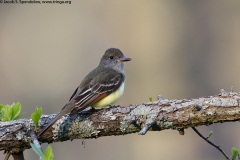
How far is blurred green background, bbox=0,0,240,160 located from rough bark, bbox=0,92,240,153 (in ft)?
21.6

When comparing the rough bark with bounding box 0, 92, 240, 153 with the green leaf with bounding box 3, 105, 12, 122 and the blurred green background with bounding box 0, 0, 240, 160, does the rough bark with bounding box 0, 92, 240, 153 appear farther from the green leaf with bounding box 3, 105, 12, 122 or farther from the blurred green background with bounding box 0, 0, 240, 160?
the blurred green background with bounding box 0, 0, 240, 160

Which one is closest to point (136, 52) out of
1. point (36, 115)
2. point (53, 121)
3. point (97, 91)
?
point (97, 91)

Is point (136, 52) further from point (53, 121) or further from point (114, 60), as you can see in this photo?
point (53, 121)

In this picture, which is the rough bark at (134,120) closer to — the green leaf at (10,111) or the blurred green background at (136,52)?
the green leaf at (10,111)

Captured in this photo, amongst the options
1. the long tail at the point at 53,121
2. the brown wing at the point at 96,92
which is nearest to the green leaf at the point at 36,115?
the long tail at the point at 53,121

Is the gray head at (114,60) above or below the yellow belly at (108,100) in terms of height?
above

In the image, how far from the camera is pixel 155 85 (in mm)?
13305

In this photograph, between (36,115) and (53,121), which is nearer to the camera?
(36,115)

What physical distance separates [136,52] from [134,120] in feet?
29.3

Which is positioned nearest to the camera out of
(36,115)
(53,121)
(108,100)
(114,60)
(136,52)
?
(36,115)

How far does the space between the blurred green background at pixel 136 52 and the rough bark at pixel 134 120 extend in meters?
6.58

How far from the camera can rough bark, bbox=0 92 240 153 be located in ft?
16.8

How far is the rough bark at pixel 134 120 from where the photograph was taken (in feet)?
16.8

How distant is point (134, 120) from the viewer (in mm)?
5254
